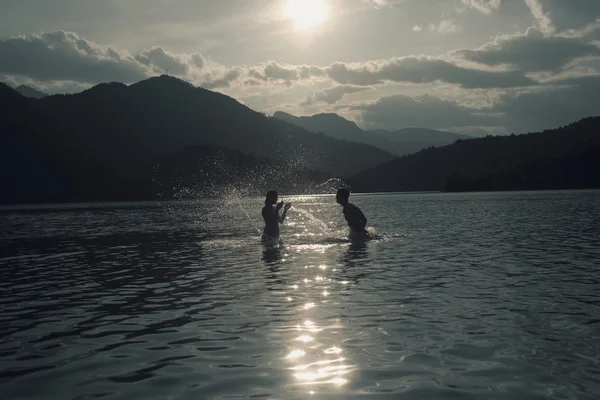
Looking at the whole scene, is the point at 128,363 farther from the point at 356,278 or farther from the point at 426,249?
the point at 426,249

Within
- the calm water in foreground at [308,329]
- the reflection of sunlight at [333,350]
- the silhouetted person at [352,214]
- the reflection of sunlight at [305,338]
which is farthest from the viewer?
the silhouetted person at [352,214]

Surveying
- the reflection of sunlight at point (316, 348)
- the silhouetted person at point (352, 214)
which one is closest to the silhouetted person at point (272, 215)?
the silhouetted person at point (352, 214)

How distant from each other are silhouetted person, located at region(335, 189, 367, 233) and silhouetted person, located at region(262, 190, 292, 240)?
292cm

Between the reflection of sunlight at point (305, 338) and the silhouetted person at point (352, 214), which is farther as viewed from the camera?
the silhouetted person at point (352, 214)

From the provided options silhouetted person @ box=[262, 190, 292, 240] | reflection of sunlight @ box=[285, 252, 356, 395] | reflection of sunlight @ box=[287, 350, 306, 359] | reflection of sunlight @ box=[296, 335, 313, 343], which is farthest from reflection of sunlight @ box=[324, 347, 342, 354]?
silhouetted person @ box=[262, 190, 292, 240]

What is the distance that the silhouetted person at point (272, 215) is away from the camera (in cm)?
2761

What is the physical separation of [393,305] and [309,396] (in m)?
6.37

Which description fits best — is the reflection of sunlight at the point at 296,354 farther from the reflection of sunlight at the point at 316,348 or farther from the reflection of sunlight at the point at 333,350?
the reflection of sunlight at the point at 333,350

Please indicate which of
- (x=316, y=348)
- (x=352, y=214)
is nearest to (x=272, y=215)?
(x=352, y=214)

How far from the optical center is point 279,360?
905 centimetres

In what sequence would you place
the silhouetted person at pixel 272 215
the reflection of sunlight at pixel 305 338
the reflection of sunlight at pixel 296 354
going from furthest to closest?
the silhouetted person at pixel 272 215 → the reflection of sunlight at pixel 305 338 → the reflection of sunlight at pixel 296 354

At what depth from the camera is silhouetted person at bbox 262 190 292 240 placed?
1087 inches

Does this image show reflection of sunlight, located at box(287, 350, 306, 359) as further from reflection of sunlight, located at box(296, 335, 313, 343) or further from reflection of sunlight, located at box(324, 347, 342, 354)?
reflection of sunlight, located at box(296, 335, 313, 343)

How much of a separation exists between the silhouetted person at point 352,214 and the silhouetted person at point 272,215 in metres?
2.92
